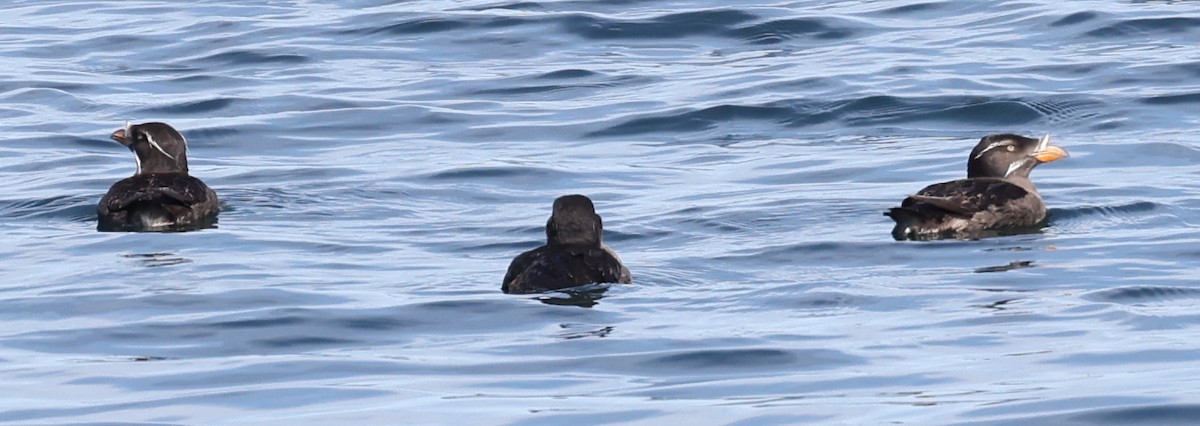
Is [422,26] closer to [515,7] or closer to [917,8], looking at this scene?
[515,7]

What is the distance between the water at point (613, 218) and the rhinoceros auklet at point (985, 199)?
0.22 metres

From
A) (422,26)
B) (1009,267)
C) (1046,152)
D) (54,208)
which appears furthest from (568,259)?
(422,26)

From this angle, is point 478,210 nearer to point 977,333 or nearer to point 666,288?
point 666,288

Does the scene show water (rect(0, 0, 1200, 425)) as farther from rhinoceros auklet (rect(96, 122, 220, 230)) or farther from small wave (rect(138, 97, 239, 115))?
rhinoceros auklet (rect(96, 122, 220, 230))

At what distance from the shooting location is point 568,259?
38.7 feet

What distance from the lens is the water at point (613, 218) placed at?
9.12 meters

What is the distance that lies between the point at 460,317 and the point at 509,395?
2.21m

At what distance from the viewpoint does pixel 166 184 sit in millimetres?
Result: 15312

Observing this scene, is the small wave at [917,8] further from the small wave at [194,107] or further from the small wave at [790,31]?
the small wave at [194,107]

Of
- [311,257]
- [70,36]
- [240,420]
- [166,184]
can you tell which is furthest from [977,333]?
[70,36]

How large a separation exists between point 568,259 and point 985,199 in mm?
3609

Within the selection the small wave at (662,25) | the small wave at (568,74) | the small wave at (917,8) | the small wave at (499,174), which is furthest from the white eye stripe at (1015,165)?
the small wave at (917,8)

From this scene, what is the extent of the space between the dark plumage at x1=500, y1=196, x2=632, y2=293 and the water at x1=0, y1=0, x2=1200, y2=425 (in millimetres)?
129

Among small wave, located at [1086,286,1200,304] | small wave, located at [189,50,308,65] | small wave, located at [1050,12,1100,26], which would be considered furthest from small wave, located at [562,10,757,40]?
small wave, located at [1086,286,1200,304]
